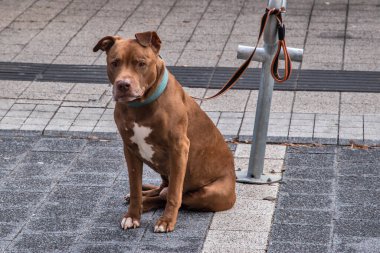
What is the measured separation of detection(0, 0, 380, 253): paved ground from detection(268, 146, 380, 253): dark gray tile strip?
0.01m

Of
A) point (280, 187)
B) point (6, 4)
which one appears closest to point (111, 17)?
point (6, 4)

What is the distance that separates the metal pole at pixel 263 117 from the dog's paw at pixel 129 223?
1147 mm

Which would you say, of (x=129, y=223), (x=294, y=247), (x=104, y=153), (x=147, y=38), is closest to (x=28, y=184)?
(x=104, y=153)

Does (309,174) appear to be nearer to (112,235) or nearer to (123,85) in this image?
(112,235)

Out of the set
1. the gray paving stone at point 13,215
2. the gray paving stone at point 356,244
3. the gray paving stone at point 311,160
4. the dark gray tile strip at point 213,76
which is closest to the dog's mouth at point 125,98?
the gray paving stone at point 13,215

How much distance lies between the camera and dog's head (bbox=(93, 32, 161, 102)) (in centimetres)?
566

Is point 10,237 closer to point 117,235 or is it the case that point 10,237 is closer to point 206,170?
point 117,235

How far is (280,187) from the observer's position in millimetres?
6859

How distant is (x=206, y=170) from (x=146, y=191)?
56 centimetres

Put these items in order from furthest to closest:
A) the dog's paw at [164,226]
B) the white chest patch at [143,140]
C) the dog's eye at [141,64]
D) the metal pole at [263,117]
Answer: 1. the metal pole at [263,117]
2. the dog's paw at [164,226]
3. the white chest patch at [143,140]
4. the dog's eye at [141,64]

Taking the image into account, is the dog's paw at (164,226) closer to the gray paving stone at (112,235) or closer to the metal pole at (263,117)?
the gray paving stone at (112,235)

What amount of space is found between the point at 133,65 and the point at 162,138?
550mm

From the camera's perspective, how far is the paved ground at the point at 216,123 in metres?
6.05

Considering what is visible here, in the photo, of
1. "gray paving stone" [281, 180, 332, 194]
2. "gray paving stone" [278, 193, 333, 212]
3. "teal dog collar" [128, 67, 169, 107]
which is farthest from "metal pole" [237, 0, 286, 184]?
"teal dog collar" [128, 67, 169, 107]
